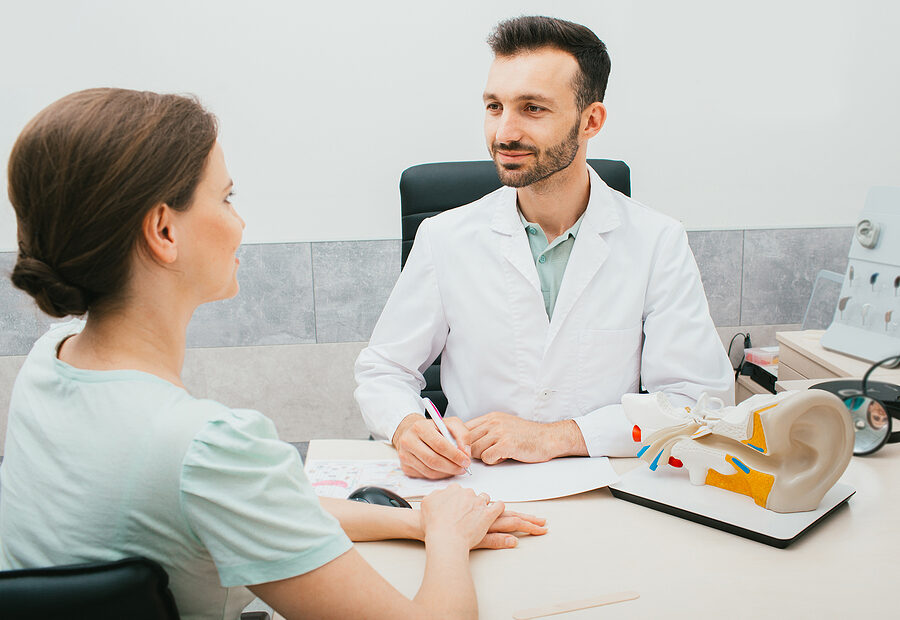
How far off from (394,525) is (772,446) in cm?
54

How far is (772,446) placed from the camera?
1.03m

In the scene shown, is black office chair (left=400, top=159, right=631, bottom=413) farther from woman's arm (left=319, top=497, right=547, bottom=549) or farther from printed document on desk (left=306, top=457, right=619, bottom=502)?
woman's arm (left=319, top=497, right=547, bottom=549)

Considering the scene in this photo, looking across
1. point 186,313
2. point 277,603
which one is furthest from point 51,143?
point 277,603

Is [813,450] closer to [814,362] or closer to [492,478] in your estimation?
[492,478]

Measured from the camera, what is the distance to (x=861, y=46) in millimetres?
2535

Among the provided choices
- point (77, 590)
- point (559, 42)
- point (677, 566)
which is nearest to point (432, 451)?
point (677, 566)

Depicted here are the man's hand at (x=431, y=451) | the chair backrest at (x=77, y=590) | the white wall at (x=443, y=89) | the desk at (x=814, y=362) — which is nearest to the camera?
the chair backrest at (x=77, y=590)

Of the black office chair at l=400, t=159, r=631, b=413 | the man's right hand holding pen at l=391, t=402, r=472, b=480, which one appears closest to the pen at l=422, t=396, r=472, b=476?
the man's right hand holding pen at l=391, t=402, r=472, b=480

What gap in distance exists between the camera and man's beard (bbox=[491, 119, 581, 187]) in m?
1.53

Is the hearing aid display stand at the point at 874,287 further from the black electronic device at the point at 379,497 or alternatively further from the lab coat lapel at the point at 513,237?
the black electronic device at the point at 379,497

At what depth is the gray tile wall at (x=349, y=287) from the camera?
8.43ft

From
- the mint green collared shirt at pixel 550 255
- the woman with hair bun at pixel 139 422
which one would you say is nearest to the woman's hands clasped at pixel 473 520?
the woman with hair bun at pixel 139 422

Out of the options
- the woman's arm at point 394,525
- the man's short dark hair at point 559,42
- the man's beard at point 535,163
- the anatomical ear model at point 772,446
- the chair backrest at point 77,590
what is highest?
the man's short dark hair at point 559,42

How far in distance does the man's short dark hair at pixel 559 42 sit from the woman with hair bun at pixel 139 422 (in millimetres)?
901
